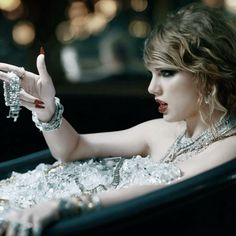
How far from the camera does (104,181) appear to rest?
6.93 ft

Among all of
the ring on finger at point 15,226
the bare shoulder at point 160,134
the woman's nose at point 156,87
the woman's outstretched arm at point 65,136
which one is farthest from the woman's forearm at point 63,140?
A: the ring on finger at point 15,226

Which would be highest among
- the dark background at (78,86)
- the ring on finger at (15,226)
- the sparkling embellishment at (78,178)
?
the ring on finger at (15,226)

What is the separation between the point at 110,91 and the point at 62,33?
5.96 ft

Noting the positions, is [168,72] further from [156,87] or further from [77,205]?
[77,205]

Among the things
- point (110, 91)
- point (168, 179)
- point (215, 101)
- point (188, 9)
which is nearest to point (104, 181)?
point (168, 179)

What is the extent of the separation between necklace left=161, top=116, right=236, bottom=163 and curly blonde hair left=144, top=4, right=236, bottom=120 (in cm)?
4

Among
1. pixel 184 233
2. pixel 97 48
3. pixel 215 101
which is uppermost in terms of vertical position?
pixel 215 101

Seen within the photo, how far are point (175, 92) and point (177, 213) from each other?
51cm

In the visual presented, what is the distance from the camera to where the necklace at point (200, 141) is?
206 cm

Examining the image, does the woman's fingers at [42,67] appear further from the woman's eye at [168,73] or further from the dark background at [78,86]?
→ the dark background at [78,86]

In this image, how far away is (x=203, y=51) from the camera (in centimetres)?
201

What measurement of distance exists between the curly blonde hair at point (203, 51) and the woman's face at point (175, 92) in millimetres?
25

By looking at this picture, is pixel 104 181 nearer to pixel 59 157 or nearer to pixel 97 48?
pixel 59 157

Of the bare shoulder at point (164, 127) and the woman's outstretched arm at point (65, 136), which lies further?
the bare shoulder at point (164, 127)
